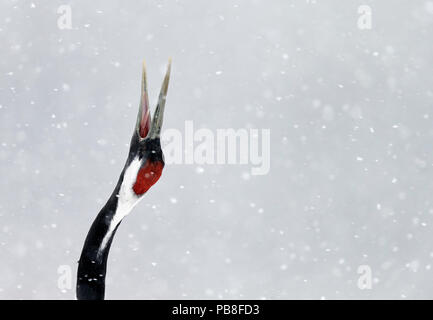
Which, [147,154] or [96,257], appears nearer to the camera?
[147,154]

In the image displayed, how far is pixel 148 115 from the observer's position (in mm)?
2418

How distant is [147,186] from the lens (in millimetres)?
2375

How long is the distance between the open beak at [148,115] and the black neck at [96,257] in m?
0.22

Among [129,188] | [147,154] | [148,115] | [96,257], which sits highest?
[148,115]

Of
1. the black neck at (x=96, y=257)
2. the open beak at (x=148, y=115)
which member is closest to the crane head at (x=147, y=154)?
the open beak at (x=148, y=115)

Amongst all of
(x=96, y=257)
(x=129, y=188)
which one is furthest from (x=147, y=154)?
(x=96, y=257)

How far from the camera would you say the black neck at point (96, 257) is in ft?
8.08

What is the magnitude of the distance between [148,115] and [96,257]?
0.65 metres

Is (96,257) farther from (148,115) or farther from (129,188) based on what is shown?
(148,115)

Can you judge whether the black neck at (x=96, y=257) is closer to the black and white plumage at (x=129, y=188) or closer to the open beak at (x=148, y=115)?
the black and white plumage at (x=129, y=188)
